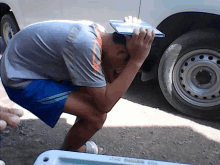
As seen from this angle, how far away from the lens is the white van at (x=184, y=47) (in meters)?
2.32

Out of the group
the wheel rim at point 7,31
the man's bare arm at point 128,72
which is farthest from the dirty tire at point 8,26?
the man's bare arm at point 128,72

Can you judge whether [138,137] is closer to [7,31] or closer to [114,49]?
[114,49]

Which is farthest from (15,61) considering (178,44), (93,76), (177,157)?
(178,44)

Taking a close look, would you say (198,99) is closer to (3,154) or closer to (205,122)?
(205,122)

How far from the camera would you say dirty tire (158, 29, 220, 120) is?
2340mm

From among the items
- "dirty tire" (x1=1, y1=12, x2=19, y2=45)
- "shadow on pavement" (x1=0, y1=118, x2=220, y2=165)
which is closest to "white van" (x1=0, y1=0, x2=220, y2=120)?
"shadow on pavement" (x1=0, y1=118, x2=220, y2=165)

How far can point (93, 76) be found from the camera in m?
1.28

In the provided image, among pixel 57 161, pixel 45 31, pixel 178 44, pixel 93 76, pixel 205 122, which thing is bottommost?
pixel 205 122

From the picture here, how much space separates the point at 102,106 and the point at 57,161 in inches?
22.2

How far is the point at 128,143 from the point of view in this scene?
2.09 m

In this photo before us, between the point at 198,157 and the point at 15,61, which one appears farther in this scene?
the point at 198,157

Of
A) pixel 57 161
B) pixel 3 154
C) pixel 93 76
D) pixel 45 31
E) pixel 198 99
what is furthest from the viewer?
pixel 198 99

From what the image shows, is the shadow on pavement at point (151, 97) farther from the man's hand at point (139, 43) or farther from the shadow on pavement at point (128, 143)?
the man's hand at point (139, 43)

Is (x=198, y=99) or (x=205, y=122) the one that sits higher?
(x=198, y=99)
